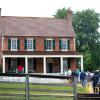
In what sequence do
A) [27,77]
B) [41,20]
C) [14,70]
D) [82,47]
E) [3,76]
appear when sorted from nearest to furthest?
1. [27,77]
2. [3,76]
3. [14,70]
4. [41,20]
5. [82,47]

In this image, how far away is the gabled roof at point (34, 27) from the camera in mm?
61772

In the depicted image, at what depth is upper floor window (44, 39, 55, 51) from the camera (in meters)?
61.6

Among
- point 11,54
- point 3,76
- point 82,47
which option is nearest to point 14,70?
point 11,54

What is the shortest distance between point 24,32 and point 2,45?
11.2 ft

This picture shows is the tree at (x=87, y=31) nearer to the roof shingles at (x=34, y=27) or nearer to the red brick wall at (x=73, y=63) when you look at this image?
the roof shingles at (x=34, y=27)

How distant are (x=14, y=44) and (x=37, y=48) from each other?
3.01 meters

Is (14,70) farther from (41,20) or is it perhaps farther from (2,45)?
(41,20)

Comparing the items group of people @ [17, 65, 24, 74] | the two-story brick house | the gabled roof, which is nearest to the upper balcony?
the two-story brick house

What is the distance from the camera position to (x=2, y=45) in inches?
2386

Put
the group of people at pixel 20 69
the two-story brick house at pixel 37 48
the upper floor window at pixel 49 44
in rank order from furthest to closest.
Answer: the upper floor window at pixel 49 44
the two-story brick house at pixel 37 48
the group of people at pixel 20 69

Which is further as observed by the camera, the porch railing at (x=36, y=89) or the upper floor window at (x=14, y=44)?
the upper floor window at (x=14, y=44)

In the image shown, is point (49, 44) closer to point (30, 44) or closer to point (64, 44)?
point (64, 44)

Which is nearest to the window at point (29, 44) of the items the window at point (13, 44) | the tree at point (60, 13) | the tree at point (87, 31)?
the window at point (13, 44)

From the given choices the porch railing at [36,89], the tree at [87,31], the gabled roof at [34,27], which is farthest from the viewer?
the tree at [87,31]
